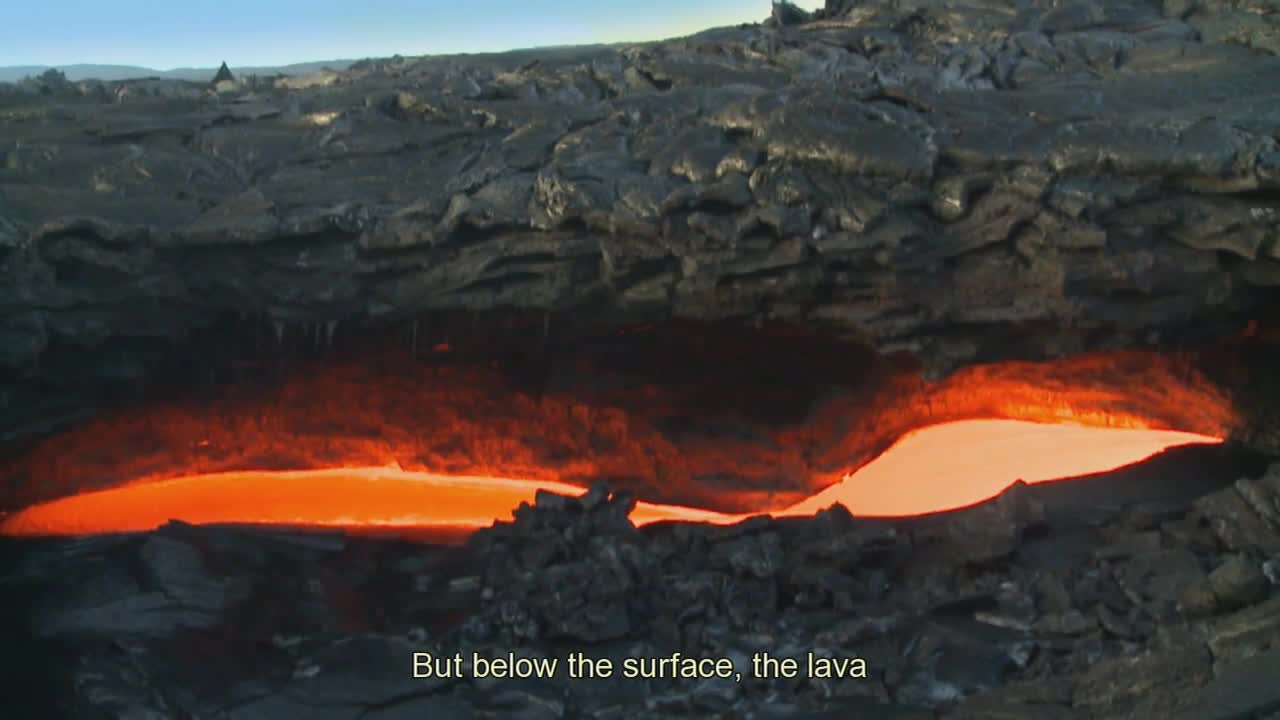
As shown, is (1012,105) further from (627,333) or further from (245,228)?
(245,228)

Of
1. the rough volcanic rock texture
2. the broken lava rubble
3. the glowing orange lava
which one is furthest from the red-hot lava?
the rough volcanic rock texture

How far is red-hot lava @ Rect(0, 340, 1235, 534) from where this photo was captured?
9078 millimetres

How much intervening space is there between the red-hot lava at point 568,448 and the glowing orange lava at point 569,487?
0.01 metres

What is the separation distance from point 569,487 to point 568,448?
0.33 meters

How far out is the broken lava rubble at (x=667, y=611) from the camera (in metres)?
6.54

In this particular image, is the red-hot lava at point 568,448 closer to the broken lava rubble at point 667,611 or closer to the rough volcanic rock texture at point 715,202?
the broken lava rubble at point 667,611

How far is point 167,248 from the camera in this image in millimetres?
7812

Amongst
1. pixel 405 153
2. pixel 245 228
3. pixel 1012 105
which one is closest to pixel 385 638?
pixel 245 228

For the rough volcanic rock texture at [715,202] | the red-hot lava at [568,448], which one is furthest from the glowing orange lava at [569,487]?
the rough volcanic rock texture at [715,202]

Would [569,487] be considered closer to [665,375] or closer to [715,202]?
[665,375]

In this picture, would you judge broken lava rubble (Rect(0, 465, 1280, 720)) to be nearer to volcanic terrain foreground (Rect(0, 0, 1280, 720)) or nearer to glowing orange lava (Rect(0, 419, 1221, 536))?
volcanic terrain foreground (Rect(0, 0, 1280, 720))

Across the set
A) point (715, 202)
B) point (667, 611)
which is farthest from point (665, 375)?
point (667, 611)

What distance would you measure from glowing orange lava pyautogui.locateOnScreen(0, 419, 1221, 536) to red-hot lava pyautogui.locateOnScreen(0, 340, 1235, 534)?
1 cm

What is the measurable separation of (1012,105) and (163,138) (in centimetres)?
562
